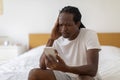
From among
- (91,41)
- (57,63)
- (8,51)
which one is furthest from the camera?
(8,51)

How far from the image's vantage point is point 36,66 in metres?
2.38

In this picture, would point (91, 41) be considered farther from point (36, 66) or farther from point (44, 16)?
point (44, 16)

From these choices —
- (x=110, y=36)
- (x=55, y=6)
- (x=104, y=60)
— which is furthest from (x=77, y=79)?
(x=55, y=6)

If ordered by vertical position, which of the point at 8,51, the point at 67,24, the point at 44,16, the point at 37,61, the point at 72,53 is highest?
the point at 67,24

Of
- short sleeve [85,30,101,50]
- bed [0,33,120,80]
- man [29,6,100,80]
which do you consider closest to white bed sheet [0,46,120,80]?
bed [0,33,120,80]

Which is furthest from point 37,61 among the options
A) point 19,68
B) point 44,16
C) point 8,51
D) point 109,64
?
point 44,16

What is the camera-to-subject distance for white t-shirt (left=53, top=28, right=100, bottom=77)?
147 cm

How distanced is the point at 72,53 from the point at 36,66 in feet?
3.03

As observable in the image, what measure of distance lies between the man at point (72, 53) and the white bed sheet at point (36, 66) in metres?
0.37

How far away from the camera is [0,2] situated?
146 inches

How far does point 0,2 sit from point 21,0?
0.35 metres

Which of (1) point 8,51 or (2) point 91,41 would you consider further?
(1) point 8,51

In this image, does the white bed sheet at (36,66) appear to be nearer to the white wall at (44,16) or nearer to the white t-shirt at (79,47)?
the white t-shirt at (79,47)

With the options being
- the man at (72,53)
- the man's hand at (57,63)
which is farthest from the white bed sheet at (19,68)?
the man's hand at (57,63)
